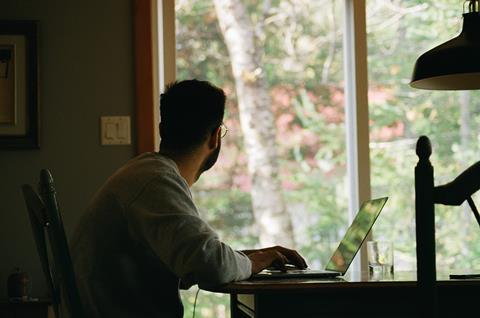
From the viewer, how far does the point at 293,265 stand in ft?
7.88

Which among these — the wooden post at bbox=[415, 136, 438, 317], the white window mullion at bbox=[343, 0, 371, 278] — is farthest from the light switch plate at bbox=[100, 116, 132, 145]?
the wooden post at bbox=[415, 136, 438, 317]

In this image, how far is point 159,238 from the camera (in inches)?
79.5

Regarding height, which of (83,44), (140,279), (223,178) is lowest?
(140,279)

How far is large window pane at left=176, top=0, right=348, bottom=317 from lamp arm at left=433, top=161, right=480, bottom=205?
2.35 m

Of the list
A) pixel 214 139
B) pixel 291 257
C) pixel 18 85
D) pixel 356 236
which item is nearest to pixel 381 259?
pixel 356 236

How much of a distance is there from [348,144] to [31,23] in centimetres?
146

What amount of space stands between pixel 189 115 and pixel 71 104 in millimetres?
1357

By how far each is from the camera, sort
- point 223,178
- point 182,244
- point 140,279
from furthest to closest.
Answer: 1. point 223,178
2. point 140,279
3. point 182,244

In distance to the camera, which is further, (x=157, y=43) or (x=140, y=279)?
(x=157, y=43)

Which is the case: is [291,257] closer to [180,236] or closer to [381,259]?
[381,259]

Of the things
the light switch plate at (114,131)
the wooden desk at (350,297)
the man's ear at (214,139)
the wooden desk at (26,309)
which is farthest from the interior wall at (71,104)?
the wooden desk at (350,297)

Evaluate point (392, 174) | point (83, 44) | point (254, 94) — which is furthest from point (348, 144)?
point (83, 44)

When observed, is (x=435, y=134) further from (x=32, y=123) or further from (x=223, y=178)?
(x=32, y=123)

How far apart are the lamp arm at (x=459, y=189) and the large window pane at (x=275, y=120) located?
2.35 metres
